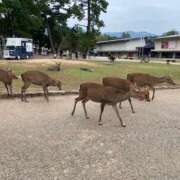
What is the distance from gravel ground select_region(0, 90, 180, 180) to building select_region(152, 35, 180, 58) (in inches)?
2912

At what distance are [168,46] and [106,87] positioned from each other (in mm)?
78799

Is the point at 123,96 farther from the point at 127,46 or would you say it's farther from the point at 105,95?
the point at 127,46

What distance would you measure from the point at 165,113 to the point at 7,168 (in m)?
6.28

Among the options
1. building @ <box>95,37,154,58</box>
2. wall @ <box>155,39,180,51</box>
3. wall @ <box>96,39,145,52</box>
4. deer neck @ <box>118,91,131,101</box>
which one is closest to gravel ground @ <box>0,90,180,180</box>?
deer neck @ <box>118,91,131,101</box>

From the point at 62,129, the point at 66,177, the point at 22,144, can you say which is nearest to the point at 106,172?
the point at 66,177

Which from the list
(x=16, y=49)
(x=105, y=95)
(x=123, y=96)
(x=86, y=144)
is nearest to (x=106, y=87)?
(x=105, y=95)

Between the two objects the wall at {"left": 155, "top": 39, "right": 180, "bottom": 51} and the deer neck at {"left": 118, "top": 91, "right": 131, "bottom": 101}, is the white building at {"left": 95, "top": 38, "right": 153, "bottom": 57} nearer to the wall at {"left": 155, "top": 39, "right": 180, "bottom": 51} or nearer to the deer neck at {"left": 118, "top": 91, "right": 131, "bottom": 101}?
the wall at {"left": 155, "top": 39, "right": 180, "bottom": 51}

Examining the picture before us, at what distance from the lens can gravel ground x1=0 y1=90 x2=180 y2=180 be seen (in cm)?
632

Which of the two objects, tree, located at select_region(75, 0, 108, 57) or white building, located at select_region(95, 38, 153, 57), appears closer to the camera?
tree, located at select_region(75, 0, 108, 57)

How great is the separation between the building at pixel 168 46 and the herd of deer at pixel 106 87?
70.3 meters

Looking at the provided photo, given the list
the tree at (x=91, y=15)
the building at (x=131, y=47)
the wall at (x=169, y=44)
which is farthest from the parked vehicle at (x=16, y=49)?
the building at (x=131, y=47)

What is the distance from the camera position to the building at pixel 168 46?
83750 millimetres

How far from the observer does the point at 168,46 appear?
3401 inches

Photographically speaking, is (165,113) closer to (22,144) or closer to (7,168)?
(22,144)
